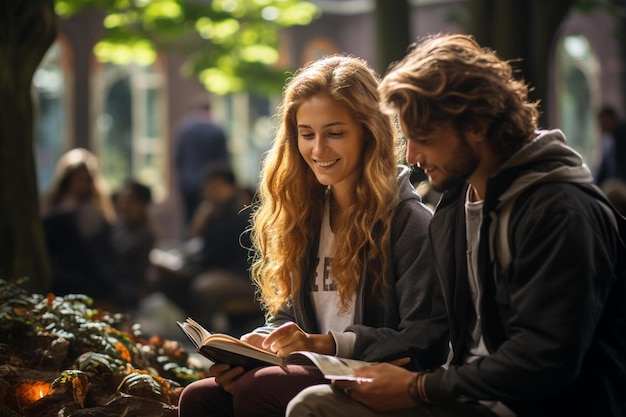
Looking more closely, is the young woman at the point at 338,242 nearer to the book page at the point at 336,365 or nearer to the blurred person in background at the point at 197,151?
the book page at the point at 336,365

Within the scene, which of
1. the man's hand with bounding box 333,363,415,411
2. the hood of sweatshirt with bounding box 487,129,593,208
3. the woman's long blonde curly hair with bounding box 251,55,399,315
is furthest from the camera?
the woman's long blonde curly hair with bounding box 251,55,399,315

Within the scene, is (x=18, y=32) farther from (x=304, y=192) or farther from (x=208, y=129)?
(x=208, y=129)

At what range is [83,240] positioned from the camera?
9992 mm

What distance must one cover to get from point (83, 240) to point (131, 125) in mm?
18600

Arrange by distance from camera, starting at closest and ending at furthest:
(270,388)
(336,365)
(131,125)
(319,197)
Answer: (336,365) < (270,388) < (319,197) < (131,125)

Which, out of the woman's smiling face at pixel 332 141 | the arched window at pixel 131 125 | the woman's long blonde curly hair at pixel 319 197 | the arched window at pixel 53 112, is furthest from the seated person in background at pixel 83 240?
the arched window at pixel 131 125

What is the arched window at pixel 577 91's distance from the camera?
28.3m

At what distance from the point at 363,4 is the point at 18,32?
27260mm

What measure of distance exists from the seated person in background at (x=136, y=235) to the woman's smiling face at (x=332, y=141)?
7.41m

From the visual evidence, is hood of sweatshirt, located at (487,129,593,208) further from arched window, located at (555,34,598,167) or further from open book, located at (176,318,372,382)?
arched window, located at (555,34,598,167)

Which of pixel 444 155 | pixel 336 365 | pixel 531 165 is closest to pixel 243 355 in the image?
pixel 336 365

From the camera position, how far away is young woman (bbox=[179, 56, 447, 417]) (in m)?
3.97

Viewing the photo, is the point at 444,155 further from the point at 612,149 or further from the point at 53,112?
the point at 53,112

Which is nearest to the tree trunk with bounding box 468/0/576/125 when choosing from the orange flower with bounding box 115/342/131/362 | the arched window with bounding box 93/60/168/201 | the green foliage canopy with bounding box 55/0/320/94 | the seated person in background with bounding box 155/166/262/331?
the seated person in background with bounding box 155/166/262/331
